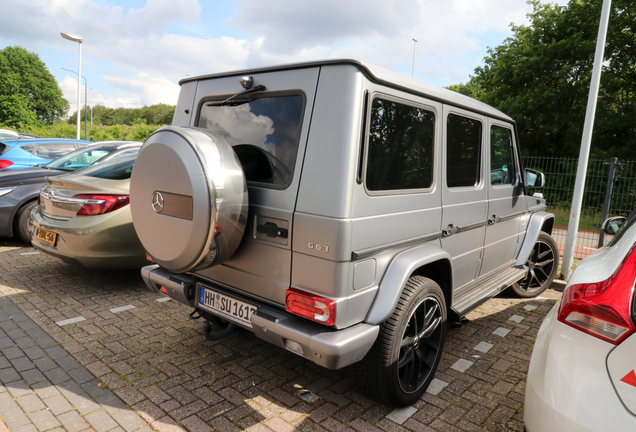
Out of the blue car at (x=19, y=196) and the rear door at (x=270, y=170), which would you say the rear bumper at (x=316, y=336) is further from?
the blue car at (x=19, y=196)

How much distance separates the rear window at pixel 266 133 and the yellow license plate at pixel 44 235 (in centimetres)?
276

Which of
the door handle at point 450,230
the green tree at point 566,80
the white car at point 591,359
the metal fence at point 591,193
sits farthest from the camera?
the green tree at point 566,80

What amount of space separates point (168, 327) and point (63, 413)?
1.32 metres

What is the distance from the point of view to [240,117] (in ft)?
9.61

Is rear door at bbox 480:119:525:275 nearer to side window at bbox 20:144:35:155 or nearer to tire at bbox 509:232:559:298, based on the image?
tire at bbox 509:232:559:298

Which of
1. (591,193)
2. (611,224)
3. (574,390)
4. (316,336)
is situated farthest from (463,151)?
(591,193)

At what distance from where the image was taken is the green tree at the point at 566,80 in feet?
53.5

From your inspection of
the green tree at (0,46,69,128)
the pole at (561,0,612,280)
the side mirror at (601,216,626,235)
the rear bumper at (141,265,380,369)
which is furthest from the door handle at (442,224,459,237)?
the green tree at (0,46,69,128)

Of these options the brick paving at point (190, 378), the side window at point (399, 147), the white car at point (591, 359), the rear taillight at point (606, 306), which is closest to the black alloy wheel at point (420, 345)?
the brick paving at point (190, 378)

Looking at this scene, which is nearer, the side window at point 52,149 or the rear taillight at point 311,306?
the rear taillight at point 311,306

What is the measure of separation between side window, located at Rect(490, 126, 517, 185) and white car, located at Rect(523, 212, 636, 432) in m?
2.14

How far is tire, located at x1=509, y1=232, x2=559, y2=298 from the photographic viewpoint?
17.1 ft

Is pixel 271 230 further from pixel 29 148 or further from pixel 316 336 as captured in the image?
pixel 29 148

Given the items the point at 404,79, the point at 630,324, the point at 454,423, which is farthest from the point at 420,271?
the point at 630,324
